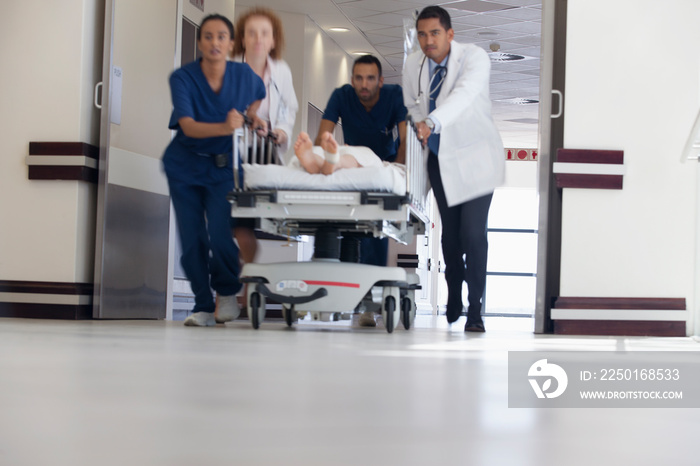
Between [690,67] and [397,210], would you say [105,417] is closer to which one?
[397,210]

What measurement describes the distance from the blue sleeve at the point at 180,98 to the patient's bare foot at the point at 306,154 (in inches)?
26.3

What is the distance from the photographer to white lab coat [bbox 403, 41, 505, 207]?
4.11 meters

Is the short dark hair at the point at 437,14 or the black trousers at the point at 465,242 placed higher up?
the short dark hair at the point at 437,14

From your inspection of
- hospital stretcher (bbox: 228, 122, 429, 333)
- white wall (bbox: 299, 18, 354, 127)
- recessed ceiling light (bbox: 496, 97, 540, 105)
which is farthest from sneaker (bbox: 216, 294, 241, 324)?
recessed ceiling light (bbox: 496, 97, 540, 105)

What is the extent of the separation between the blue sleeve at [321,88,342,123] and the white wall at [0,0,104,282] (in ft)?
4.30

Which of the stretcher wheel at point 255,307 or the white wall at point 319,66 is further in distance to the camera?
the white wall at point 319,66

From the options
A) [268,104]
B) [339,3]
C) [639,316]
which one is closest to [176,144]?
[268,104]

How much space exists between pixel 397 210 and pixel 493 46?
7.78 meters

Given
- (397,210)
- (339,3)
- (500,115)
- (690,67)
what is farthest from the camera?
(500,115)

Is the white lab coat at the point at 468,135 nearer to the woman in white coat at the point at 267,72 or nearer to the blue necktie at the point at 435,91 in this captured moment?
the blue necktie at the point at 435,91

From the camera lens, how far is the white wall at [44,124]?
14.6 feet

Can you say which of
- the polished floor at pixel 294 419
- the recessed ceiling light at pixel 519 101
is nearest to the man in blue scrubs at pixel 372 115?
the polished floor at pixel 294 419

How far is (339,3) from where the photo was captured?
900cm

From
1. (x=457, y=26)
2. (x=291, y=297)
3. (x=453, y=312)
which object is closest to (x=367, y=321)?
(x=453, y=312)
